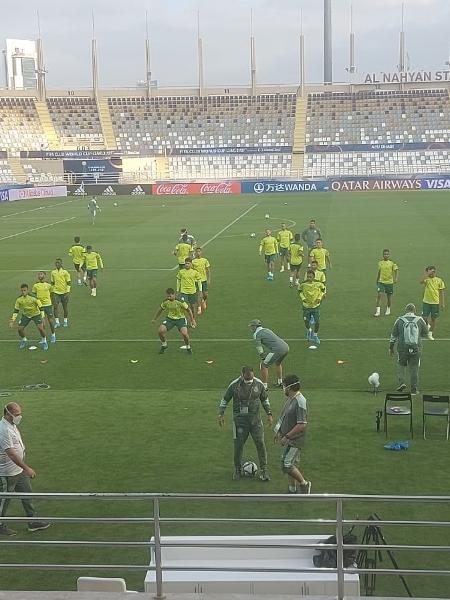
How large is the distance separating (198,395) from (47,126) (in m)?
90.4

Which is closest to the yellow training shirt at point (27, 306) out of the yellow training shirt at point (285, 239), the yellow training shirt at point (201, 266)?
the yellow training shirt at point (201, 266)

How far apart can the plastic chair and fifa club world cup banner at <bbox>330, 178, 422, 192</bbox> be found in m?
71.5

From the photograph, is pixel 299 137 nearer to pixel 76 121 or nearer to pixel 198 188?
pixel 198 188

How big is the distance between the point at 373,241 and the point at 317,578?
1245 inches

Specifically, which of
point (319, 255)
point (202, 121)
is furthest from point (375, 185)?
point (319, 255)

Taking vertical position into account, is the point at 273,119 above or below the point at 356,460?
above

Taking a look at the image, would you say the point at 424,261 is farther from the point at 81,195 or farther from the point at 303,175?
the point at 303,175

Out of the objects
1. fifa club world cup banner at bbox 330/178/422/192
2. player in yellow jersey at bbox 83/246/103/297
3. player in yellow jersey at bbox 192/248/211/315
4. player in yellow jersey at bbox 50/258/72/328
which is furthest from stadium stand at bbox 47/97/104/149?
player in yellow jersey at bbox 50/258/72/328

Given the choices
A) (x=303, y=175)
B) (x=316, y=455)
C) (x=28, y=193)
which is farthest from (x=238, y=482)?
(x=303, y=175)

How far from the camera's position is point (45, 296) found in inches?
757

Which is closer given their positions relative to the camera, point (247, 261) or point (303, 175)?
point (247, 261)

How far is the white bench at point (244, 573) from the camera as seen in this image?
646 cm

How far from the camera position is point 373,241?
37125mm

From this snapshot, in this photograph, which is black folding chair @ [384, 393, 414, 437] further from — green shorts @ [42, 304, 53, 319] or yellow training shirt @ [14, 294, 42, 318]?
green shorts @ [42, 304, 53, 319]
